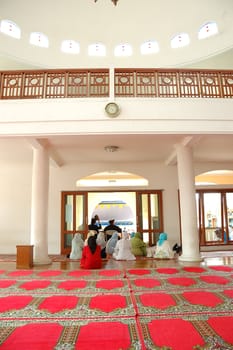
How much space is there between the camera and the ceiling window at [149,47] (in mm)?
12148

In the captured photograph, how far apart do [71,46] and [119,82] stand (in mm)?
6536

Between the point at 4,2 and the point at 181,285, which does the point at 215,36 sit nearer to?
the point at 4,2

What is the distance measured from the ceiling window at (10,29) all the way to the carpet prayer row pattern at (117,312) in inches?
380

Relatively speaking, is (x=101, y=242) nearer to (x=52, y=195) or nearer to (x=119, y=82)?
(x=52, y=195)

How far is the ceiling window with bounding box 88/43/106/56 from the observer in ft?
40.1

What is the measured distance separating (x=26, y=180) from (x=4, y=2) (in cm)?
673

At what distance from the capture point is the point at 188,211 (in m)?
8.05

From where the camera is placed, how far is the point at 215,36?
36.7 feet

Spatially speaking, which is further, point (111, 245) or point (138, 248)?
point (111, 245)

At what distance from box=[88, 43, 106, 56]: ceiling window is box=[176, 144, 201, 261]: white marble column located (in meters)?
6.38

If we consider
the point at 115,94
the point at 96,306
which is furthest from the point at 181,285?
the point at 115,94

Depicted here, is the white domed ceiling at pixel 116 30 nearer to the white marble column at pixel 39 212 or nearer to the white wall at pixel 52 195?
the white wall at pixel 52 195

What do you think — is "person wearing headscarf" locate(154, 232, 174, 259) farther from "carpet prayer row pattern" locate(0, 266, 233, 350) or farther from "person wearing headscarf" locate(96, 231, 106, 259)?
"carpet prayer row pattern" locate(0, 266, 233, 350)

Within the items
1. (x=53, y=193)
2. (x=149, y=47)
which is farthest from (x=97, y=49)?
(x=53, y=193)
